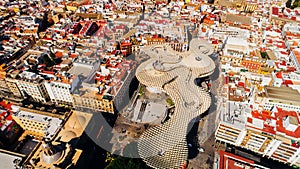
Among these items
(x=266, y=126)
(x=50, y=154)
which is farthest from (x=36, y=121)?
(x=266, y=126)

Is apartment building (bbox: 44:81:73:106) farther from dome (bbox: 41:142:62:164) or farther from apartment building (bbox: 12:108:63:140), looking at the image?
dome (bbox: 41:142:62:164)

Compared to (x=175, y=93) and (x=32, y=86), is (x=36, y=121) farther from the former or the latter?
(x=175, y=93)

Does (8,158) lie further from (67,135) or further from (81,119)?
(81,119)

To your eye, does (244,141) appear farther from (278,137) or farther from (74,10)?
(74,10)

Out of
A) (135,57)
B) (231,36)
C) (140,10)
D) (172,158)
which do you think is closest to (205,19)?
(231,36)

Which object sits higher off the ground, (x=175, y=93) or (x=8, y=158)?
(x=175, y=93)

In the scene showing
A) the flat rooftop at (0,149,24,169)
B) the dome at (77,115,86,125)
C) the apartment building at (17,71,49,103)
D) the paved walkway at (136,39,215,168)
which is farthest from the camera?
the apartment building at (17,71,49,103)

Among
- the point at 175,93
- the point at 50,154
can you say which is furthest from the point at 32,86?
the point at 175,93

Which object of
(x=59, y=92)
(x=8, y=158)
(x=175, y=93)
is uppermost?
(x=175, y=93)

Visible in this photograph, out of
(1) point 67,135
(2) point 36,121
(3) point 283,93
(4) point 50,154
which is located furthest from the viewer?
(3) point 283,93

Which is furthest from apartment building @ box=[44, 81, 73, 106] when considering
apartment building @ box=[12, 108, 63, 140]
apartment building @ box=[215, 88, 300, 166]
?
apartment building @ box=[215, 88, 300, 166]

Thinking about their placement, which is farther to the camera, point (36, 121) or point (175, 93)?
point (175, 93)

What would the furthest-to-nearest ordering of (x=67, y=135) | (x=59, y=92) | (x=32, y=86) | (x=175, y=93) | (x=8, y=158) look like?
1. (x=59, y=92)
2. (x=32, y=86)
3. (x=175, y=93)
4. (x=67, y=135)
5. (x=8, y=158)
